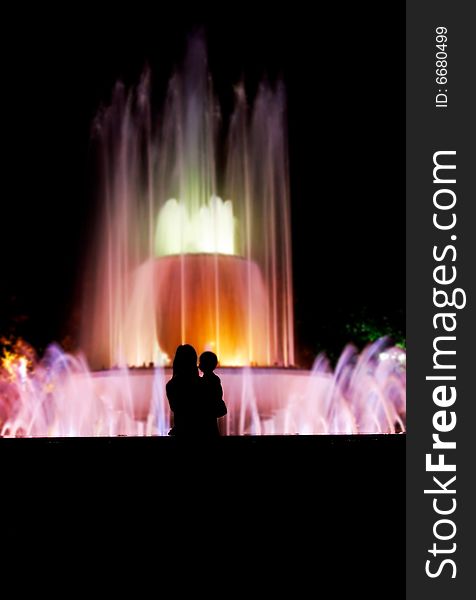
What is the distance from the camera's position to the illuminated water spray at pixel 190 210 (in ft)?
58.7

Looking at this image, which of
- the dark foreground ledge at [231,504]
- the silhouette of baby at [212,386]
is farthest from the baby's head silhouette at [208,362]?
the dark foreground ledge at [231,504]

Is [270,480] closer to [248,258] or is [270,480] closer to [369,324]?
[248,258]

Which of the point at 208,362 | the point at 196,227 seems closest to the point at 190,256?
the point at 196,227

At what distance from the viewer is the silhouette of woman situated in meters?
6.66

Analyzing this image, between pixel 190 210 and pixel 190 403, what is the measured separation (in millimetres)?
12568

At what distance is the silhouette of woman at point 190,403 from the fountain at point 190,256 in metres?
9.20

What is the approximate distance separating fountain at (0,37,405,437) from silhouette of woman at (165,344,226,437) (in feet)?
30.2

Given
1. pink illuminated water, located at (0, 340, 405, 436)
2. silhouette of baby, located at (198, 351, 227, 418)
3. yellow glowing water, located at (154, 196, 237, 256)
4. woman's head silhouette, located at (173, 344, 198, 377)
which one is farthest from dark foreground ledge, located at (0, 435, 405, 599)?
yellow glowing water, located at (154, 196, 237, 256)

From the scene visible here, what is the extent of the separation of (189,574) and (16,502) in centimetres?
176

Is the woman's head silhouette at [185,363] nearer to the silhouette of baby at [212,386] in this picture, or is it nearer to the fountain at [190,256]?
the silhouette of baby at [212,386]

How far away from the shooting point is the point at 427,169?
10.6 meters

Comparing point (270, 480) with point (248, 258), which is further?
point (248, 258)

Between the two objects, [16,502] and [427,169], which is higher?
[427,169]

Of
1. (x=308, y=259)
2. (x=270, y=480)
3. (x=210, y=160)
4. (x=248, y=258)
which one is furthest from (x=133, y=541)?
(x=308, y=259)
